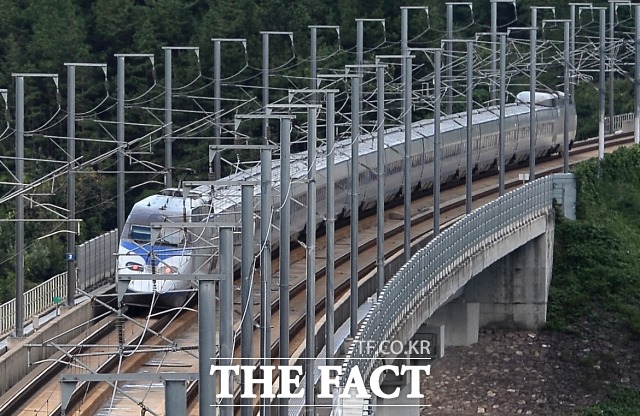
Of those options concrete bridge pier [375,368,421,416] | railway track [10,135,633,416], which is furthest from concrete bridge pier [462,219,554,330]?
concrete bridge pier [375,368,421,416]

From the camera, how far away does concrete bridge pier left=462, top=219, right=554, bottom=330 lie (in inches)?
2338

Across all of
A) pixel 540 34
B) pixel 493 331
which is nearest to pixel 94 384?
pixel 493 331

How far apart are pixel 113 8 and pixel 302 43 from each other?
8.04 m

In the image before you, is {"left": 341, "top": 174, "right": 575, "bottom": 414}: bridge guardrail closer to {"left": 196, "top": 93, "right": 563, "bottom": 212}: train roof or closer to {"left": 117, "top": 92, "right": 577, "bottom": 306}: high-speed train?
{"left": 117, "top": 92, "right": 577, "bottom": 306}: high-speed train

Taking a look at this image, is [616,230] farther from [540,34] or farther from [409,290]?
[540,34]

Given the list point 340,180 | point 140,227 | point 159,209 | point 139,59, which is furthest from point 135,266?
point 139,59

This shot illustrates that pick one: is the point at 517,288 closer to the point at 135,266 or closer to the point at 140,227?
the point at 140,227

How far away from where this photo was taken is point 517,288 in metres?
60.0

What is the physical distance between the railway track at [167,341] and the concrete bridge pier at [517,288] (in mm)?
2111

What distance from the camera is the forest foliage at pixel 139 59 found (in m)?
70.6

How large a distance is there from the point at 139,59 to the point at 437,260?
113ft

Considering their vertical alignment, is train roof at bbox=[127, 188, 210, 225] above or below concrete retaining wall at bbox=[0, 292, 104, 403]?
above

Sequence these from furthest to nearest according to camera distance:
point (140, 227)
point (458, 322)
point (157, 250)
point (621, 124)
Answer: point (621, 124) → point (458, 322) → point (140, 227) → point (157, 250)

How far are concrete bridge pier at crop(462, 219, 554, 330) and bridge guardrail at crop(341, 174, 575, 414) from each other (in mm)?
1340
